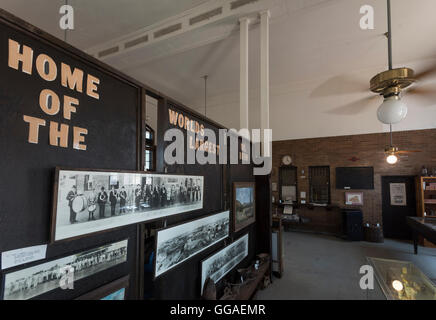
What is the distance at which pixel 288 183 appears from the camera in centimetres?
762

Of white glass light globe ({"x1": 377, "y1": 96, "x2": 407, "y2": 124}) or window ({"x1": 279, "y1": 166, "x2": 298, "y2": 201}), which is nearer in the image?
white glass light globe ({"x1": 377, "y1": 96, "x2": 407, "y2": 124})

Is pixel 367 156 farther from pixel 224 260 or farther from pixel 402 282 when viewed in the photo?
pixel 224 260

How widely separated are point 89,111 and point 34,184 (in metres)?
0.45

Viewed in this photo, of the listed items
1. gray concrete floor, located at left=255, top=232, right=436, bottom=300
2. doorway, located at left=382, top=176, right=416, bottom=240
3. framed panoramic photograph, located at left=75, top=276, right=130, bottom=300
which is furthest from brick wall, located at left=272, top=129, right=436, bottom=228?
framed panoramic photograph, located at left=75, top=276, right=130, bottom=300

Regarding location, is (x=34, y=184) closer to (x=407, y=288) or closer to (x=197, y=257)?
(x=197, y=257)

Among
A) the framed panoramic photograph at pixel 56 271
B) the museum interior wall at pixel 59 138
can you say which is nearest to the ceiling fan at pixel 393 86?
the museum interior wall at pixel 59 138

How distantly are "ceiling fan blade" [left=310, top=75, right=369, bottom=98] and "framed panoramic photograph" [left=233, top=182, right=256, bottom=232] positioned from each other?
282 cm

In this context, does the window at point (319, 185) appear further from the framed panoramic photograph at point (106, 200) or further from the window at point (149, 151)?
the framed panoramic photograph at point (106, 200)

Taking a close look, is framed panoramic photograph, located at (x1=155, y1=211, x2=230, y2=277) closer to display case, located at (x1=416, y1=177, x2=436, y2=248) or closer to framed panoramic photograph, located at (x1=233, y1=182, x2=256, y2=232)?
framed panoramic photograph, located at (x1=233, y1=182, x2=256, y2=232)

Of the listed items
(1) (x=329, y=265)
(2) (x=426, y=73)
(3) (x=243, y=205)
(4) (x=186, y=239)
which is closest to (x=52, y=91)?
(4) (x=186, y=239)

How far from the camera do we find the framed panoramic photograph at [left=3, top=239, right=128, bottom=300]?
85cm

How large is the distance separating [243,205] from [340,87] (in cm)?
422

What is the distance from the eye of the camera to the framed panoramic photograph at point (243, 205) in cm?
285

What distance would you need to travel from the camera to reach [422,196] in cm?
580
